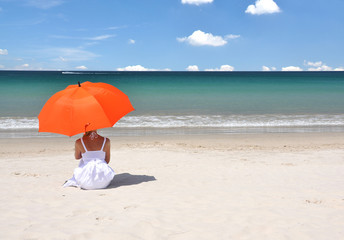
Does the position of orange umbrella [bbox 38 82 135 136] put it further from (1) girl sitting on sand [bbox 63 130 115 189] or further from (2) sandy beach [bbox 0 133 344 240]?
(2) sandy beach [bbox 0 133 344 240]

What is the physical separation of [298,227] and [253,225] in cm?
58

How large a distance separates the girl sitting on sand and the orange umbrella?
18.5 inches

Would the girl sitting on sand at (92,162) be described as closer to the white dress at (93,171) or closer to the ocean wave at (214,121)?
the white dress at (93,171)

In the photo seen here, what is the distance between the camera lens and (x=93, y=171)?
238 inches

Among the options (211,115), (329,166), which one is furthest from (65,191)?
(211,115)

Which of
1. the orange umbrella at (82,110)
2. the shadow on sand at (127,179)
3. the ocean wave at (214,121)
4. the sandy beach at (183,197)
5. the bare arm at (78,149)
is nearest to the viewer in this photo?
the sandy beach at (183,197)

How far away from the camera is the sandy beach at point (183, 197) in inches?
→ 163

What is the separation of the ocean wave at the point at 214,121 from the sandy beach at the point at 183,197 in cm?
685

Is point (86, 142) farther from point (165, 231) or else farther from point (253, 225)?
point (253, 225)

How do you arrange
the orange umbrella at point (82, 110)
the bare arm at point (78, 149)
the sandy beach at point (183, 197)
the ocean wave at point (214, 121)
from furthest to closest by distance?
1. the ocean wave at point (214, 121)
2. the bare arm at point (78, 149)
3. the orange umbrella at point (82, 110)
4. the sandy beach at point (183, 197)

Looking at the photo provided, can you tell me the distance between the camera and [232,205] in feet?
16.8

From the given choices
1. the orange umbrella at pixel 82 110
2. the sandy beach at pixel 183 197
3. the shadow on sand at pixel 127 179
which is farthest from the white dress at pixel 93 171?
the orange umbrella at pixel 82 110

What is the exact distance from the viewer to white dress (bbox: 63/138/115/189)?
604 cm

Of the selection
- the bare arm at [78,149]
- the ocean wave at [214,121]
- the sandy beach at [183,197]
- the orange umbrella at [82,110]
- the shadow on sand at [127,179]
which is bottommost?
the shadow on sand at [127,179]
